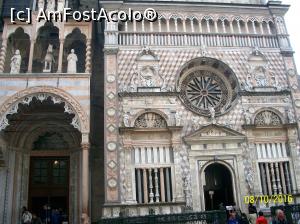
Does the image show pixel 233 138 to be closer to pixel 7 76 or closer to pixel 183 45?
pixel 183 45

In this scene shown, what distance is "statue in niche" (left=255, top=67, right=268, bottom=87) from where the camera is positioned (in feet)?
63.3

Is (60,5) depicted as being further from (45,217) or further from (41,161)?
(45,217)

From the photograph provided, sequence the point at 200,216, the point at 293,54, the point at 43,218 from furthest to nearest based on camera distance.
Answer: the point at 293,54, the point at 43,218, the point at 200,216

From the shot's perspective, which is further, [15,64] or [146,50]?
[146,50]

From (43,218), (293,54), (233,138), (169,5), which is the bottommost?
(43,218)

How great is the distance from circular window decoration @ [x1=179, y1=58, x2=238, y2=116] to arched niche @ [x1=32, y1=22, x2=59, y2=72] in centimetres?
753

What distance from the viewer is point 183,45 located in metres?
19.4

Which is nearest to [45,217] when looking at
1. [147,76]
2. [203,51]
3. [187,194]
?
[187,194]

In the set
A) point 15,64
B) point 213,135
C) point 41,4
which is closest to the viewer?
point 15,64

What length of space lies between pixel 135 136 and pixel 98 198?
13.9 feet

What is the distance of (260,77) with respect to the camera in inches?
765

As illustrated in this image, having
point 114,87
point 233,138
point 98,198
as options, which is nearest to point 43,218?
point 98,198

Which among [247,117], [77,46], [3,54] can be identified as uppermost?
[77,46]
